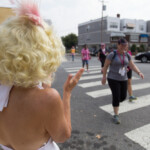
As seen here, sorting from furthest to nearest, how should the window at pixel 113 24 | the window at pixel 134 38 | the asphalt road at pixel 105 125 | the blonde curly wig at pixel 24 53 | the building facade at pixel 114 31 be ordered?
the window at pixel 134 38 → the window at pixel 113 24 → the building facade at pixel 114 31 → the asphalt road at pixel 105 125 → the blonde curly wig at pixel 24 53

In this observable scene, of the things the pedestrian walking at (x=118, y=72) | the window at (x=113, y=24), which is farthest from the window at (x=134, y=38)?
the pedestrian walking at (x=118, y=72)

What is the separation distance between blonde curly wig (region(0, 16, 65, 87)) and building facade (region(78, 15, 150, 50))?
45696 mm

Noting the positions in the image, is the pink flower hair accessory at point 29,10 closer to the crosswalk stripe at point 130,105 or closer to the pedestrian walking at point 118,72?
the pedestrian walking at point 118,72

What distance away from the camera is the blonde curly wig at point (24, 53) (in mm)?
805

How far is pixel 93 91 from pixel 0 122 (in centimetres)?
491

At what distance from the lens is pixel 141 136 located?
9.25 ft

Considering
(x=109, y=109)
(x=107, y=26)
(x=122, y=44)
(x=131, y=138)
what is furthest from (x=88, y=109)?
(x=107, y=26)

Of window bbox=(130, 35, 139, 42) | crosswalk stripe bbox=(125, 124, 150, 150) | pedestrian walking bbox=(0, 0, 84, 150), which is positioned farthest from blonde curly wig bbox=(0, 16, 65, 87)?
window bbox=(130, 35, 139, 42)

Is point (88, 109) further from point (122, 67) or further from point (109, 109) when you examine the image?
Result: point (122, 67)

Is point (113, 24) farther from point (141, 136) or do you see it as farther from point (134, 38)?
point (141, 136)

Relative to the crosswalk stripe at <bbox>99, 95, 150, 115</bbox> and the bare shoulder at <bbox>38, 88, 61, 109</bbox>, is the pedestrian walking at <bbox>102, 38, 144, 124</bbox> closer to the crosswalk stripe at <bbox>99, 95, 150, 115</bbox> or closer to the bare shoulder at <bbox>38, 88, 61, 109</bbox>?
the crosswalk stripe at <bbox>99, 95, 150, 115</bbox>

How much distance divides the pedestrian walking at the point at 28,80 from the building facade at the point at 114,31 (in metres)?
45.7

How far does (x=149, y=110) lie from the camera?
3.99 meters

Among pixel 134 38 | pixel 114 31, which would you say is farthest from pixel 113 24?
pixel 134 38
